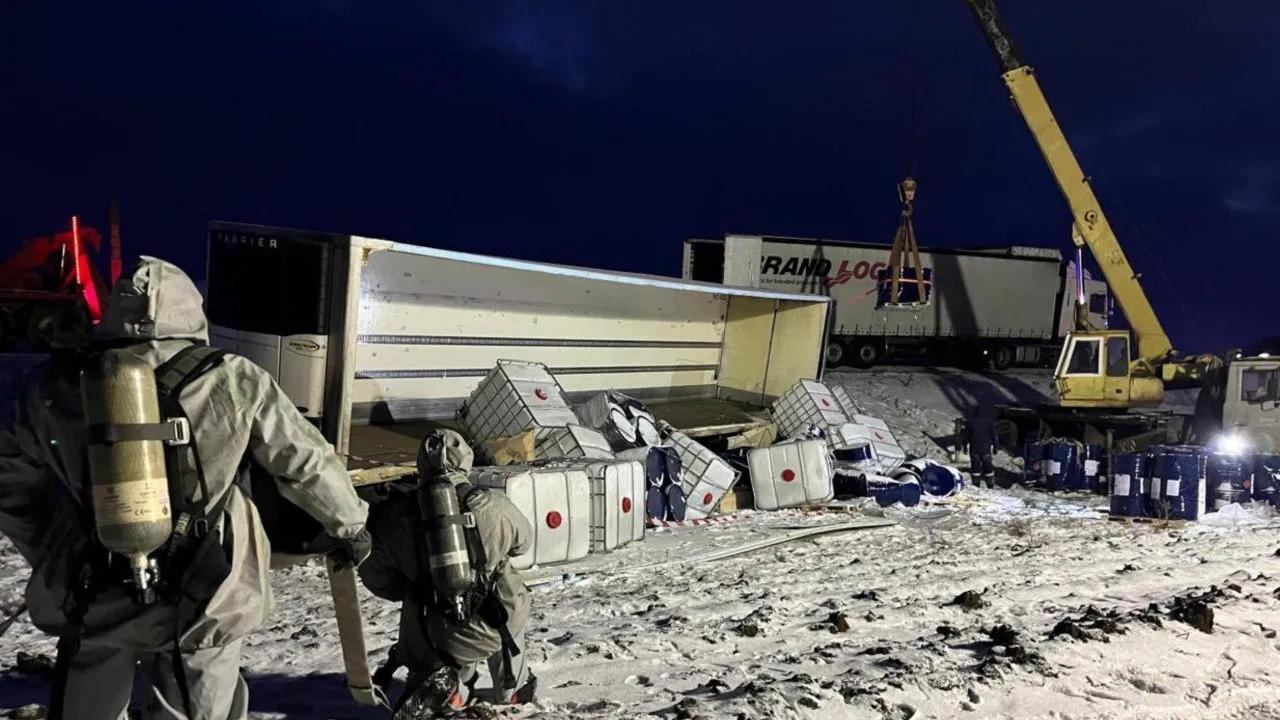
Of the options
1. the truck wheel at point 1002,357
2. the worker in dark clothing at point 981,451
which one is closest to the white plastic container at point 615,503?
the worker in dark clothing at point 981,451

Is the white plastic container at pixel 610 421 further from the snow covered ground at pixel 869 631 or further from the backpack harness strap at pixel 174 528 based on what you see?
the backpack harness strap at pixel 174 528

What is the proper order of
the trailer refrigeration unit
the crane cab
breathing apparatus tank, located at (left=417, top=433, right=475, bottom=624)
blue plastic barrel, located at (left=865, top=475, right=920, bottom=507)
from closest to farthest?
1. breathing apparatus tank, located at (left=417, top=433, right=475, bottom=624)
2. blue plastic barrel, located at (left=865, top=475, right=920, bottom=507)
3. the crane cab
4. the trailer refrigeration unit

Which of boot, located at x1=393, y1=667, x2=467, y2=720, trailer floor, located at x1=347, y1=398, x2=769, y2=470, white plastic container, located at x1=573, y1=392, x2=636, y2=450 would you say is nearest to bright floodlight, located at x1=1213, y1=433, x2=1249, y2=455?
trailer floor, located at x1=347, y1=398, x2=769, y2=470

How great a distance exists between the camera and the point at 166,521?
9.12 ft

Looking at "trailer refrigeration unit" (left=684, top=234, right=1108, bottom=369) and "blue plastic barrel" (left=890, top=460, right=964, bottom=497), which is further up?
"trailer refrigeration unit" (left=684, top=234, right=1108, bottom=369)

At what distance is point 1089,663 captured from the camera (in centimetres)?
502

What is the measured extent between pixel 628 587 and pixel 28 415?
4.79 meters

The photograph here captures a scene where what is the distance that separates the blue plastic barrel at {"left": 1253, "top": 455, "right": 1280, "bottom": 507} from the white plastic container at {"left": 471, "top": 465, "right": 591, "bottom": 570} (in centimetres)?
784

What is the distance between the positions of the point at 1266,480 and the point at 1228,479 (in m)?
0.45

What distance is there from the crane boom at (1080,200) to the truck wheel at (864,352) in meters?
6.78

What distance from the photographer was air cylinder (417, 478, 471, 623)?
3.85m

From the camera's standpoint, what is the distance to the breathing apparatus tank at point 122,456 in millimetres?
2689

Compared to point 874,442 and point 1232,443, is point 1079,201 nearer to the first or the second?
point 1232,443

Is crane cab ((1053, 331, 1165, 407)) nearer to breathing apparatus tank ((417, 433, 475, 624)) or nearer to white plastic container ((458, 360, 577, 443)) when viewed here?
white plastic container ((458, 360, 577, 443))
